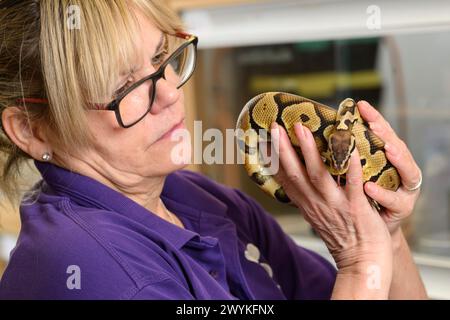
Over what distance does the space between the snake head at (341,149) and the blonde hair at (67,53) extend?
→ 0.30 meters

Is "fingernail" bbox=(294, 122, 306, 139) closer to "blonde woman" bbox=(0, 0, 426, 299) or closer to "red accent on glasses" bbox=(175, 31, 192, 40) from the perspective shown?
"blonde woman" bbox=(0, 0, 426, 299)

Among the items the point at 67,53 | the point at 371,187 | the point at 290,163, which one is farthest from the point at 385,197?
the point at 67,53

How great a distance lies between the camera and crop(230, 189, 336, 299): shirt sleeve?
4.07 feet

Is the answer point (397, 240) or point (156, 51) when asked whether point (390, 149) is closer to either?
point (397, 240)

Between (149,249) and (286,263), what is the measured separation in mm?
403

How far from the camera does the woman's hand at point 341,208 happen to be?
0.93 metres

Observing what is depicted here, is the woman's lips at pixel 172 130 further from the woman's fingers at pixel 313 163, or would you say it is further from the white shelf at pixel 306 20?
the white shelf at pixel 306 20

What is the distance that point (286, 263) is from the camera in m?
1.26

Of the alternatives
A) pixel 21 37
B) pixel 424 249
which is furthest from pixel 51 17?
pixel 424 249

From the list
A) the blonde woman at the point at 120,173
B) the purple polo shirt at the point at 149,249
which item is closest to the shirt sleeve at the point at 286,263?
the purple polo shirt at the point at 149,249

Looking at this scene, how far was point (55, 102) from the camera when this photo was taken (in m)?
0.93

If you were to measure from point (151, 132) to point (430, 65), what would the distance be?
140 centimetres
